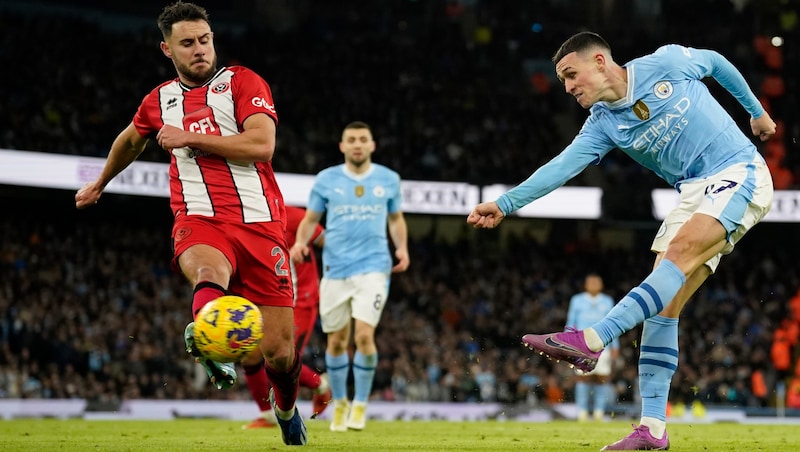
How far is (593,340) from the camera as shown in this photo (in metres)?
5.14

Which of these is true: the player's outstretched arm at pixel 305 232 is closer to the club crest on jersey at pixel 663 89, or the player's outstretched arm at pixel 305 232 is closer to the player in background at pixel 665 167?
the player in background at pixel 665 167

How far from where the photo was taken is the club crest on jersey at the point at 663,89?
5.80m

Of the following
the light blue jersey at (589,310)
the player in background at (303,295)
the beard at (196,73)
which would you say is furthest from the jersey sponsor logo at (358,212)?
the light blue jersey at (589,310)

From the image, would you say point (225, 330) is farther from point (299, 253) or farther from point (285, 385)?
point (299, 253)

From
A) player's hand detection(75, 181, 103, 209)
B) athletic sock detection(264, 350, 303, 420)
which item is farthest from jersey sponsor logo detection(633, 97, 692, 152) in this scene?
player's hand detection(75, 181, 103, 209)

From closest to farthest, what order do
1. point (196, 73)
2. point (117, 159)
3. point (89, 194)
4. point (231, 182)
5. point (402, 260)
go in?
1. point (231, 182)
2. point (196, 73)
3. point (89, 194)
4. point (117, 159)
5. point (402, 260)

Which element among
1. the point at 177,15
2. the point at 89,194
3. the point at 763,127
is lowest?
the point at 89,194

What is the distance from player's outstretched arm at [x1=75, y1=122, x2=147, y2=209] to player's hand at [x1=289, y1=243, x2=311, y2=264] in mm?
3311

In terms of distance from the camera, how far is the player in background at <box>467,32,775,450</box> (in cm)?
556

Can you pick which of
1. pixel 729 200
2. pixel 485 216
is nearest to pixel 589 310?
pixel 729 200

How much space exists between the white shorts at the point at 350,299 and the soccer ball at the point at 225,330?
15.2 ft

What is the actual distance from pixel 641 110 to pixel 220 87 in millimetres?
2406

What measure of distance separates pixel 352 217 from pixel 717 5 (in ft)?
79.1

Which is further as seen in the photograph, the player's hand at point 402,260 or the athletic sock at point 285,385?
the player's hand at point 402,260
